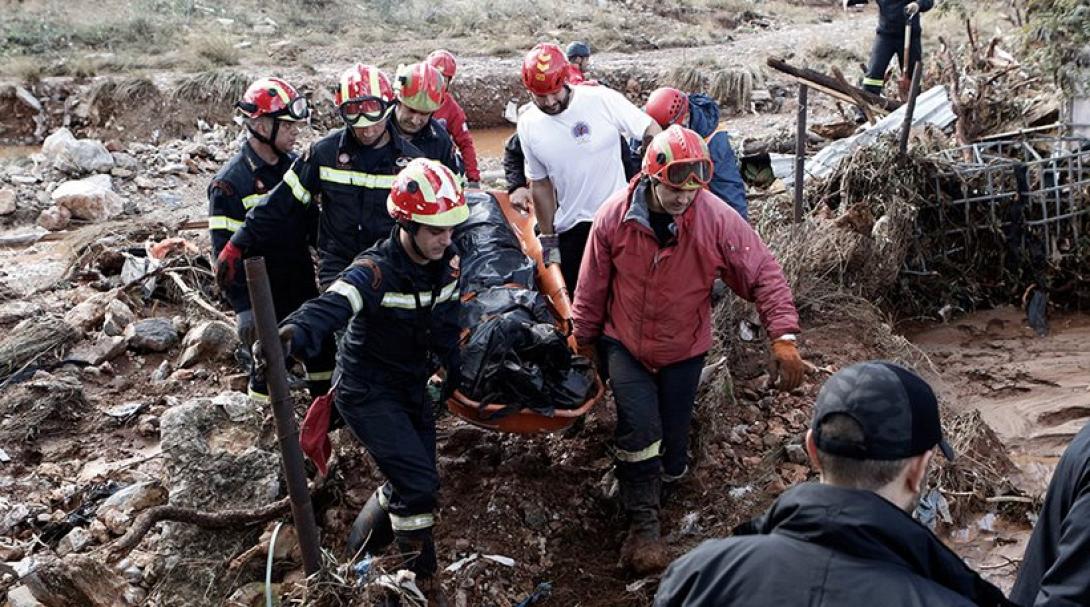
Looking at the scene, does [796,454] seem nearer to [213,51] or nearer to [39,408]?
[39,408]

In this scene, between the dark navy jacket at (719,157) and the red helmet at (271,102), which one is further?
the dark navy jacket at (719,157)

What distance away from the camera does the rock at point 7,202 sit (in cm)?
898

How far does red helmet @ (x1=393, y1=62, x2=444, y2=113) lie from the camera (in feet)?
15.4

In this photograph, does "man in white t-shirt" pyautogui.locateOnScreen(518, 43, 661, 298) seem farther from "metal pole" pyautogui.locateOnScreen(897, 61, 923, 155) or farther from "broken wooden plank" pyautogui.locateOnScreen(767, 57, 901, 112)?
"broken wooden plank" pyautogui.locateOnScreen(767, 57, 901, 112)

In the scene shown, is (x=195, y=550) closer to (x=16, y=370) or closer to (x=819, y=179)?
(x=16, y=370)

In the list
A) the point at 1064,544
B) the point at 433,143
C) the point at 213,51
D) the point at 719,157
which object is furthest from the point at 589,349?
the point at 213,51

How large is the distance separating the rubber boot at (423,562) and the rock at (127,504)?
1279 millimetres

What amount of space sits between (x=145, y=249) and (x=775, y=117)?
27.8 ft

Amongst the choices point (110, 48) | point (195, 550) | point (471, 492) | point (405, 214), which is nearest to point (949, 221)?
point (471, 492)

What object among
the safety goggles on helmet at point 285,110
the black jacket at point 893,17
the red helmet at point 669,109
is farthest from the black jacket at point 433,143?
the black jacket at point 893,17

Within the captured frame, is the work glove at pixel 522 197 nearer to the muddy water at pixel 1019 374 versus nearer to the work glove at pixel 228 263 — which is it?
the work glove at pixel 228 263

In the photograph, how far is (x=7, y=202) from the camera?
356 inches

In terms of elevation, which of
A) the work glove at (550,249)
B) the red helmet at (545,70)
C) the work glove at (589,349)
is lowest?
the work glove at (589,349)

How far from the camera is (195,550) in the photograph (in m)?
3.96
